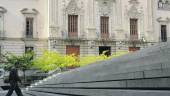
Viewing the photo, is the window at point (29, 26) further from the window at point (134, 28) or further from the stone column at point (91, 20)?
the window at point (134, 28)

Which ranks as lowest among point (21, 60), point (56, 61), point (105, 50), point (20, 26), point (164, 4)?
point (56, 61)

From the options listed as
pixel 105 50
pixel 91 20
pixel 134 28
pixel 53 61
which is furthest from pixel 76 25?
pixel 134 28

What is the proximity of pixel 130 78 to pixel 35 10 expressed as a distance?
43890mm

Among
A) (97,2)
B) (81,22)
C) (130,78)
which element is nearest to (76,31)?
(81,22)

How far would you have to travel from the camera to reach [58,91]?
559 inches

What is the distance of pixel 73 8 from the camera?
51.1 m

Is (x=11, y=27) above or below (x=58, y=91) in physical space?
above

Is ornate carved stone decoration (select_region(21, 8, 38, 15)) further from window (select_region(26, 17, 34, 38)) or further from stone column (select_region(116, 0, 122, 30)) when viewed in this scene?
stone column (select_region(116, 0, 122, 30))

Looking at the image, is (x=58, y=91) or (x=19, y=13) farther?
(x=19, y=13)

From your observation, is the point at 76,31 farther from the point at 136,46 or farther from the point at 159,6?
the point at 159,6

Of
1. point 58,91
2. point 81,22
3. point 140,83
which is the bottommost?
point 58,91

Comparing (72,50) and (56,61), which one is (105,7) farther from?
(56,61)

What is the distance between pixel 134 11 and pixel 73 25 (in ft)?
28.0

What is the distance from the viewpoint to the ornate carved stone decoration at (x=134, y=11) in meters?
53.9
